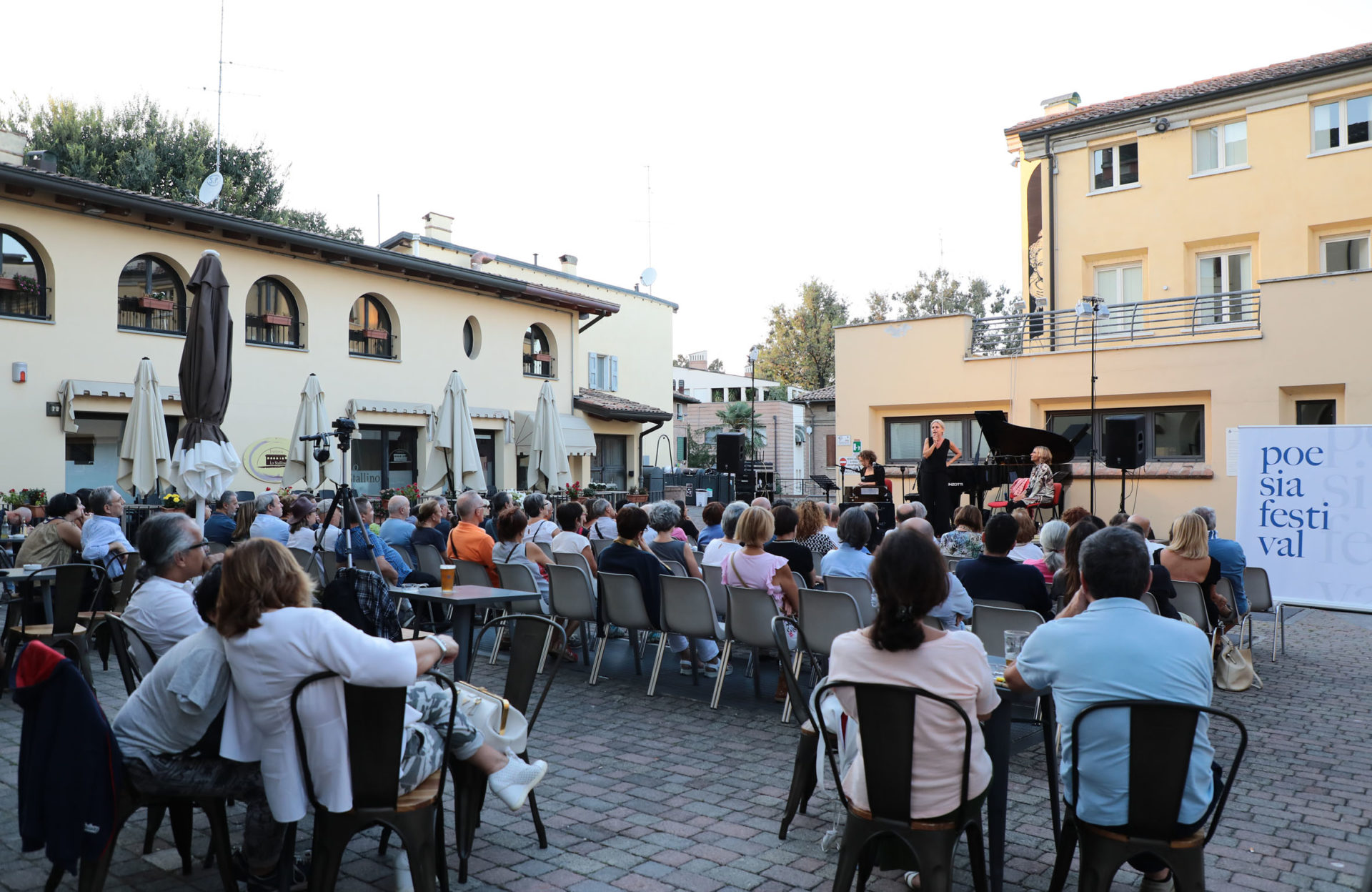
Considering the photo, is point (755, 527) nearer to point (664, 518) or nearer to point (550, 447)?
point (664, 518)

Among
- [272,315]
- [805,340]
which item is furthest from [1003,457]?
[805,340]

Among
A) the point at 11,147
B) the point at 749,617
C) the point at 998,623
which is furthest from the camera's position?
the point at 11,147

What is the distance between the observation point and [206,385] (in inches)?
405

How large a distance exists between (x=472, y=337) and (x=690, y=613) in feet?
49.4

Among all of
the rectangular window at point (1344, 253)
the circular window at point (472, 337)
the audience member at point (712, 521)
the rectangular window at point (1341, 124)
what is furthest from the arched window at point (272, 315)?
the rectangular window at point (1341, 124)

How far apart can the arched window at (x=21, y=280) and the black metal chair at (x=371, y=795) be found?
13.3m

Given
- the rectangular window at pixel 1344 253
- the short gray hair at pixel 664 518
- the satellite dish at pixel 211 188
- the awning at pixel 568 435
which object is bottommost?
the short gray hair at pixel 664 518

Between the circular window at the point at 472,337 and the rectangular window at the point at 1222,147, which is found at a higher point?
the rectangular window at the point at 1222,147

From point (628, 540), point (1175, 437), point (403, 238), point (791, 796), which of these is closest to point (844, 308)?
point (403, 238)

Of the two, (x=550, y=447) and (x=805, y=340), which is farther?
(x=805, y=340)

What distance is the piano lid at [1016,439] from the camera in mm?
14602

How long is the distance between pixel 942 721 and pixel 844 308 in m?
45.6

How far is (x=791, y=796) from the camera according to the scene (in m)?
3.97

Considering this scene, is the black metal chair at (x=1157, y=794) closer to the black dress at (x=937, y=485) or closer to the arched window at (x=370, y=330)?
the black dress at (x=937, y=485)
